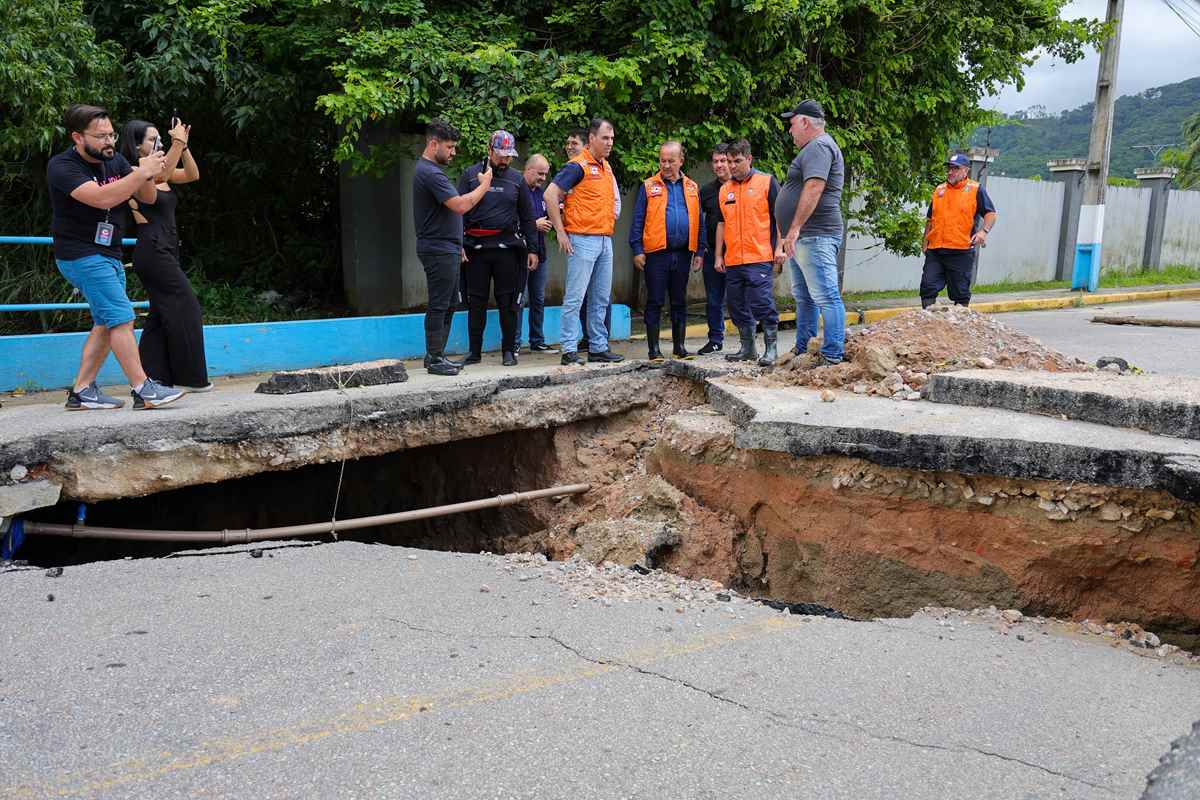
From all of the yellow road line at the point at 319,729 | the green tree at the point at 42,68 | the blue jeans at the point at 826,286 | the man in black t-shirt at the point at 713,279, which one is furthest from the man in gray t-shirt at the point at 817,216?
the green tree at the point at 42,68

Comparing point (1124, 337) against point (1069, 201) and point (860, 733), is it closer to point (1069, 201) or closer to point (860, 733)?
point (860, 733)

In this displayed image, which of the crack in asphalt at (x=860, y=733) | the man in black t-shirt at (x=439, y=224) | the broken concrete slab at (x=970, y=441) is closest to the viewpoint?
the crack in asphalt at (x=860, y=733)

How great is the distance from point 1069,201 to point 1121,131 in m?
34.8

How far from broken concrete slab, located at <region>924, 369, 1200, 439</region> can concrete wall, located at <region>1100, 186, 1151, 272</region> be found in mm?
18096

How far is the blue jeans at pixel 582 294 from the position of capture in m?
7.12

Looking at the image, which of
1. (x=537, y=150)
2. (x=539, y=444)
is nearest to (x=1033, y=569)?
(x=539, y=444)

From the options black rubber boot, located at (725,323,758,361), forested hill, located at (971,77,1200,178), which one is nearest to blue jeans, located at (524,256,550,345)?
black rubber boot, located at (725,323,758,361)

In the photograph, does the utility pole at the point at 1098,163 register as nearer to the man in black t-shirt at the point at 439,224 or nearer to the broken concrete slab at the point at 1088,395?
the broken concrete slab at the point at 1088,395

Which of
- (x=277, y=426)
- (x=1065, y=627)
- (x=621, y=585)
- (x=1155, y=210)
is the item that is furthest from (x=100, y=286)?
(x=1155, y=210)

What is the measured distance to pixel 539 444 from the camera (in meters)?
6.45

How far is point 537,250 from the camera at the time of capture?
7.65 metres

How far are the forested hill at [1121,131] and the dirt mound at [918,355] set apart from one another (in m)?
36.9

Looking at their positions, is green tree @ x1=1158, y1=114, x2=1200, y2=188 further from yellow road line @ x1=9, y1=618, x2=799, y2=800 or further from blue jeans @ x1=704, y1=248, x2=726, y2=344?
yellow road line @ x1=9, y1=618, x2=799, y2=800

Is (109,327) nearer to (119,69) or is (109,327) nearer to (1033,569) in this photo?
(119,69)
